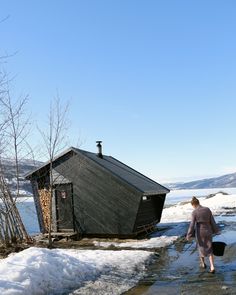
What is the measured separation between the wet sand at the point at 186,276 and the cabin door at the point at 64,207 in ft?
24.3

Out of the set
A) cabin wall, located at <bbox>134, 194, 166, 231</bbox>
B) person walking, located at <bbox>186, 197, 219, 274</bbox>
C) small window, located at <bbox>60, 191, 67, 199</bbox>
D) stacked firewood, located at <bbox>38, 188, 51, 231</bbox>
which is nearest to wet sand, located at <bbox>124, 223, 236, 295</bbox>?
person walking, located at <bbox>186, 197, 219, 274</bbox>

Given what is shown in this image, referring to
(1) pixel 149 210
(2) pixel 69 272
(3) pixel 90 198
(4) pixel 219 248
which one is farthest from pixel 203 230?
(1) pixel 149 210

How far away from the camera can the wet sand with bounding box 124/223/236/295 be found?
29.4 feet

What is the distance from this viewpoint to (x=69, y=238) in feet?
66.1

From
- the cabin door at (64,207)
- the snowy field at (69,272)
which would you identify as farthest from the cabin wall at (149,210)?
the snowy field at (69,272)

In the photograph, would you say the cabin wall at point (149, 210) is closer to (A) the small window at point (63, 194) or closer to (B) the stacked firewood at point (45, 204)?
(A) the small window at point (63, 194)

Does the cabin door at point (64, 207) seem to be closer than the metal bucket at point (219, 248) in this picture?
No

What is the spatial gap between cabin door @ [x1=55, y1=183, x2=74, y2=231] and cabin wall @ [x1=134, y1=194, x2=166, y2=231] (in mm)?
3424

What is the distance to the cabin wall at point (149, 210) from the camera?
20.1m

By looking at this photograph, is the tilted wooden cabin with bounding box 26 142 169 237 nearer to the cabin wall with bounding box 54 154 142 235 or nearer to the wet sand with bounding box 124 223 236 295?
the cabin wall with bounding box 54 154 142 235

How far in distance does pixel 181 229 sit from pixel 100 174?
5188 millimetres

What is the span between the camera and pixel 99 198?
20.0 m

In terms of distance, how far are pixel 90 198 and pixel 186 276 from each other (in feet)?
33.8

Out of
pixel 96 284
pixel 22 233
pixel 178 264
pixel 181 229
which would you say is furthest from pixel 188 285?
pixel 181 229
